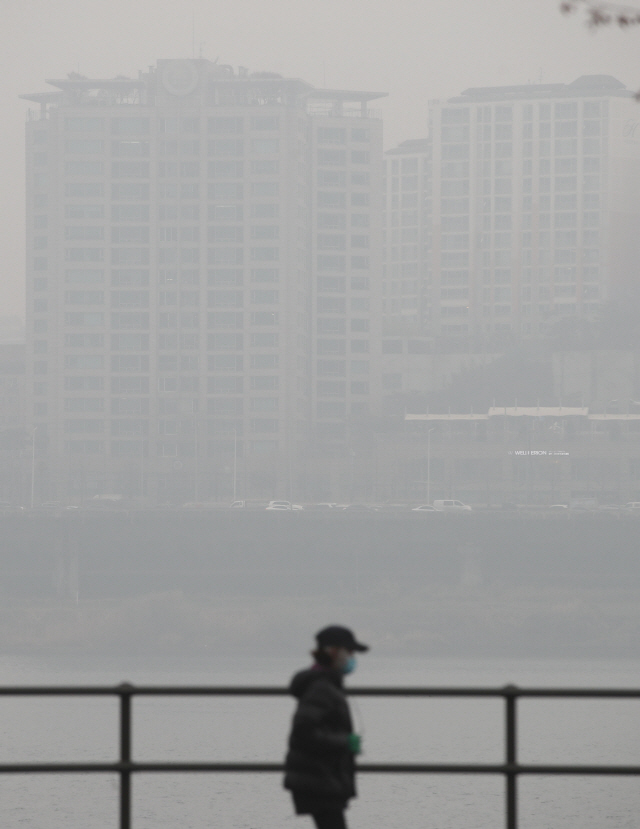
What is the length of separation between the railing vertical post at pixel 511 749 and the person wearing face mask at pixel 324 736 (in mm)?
715

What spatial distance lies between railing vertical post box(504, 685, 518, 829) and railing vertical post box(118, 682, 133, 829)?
1676 mm

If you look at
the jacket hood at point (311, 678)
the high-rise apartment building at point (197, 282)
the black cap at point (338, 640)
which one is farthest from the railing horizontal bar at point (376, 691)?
the high-rise apartment building at point (197, 282)

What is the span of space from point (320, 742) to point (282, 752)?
47.2 meters

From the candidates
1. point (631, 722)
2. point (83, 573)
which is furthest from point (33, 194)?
point (631, 722)

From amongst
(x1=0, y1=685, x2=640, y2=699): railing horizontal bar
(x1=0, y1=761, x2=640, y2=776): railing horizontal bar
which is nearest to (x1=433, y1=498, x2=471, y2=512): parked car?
(x1=0, y1=761, x2=640, y2=776): railing horizontal bar

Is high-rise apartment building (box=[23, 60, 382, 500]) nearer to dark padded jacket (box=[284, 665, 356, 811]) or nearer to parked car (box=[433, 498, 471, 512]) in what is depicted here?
parked car (box=[433, 498, 471, 512])

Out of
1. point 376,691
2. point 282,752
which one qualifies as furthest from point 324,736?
point 282,752

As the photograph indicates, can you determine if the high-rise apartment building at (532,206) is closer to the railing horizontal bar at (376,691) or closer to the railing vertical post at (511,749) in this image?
the railing vertical post at (511,749)

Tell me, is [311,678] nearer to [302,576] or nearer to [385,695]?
[385,695]

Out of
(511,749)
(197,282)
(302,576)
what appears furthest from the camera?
(197,282)

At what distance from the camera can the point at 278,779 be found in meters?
51.2

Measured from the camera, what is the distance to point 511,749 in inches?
245

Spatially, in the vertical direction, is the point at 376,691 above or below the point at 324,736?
above

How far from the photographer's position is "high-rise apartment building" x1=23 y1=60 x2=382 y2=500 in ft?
486
